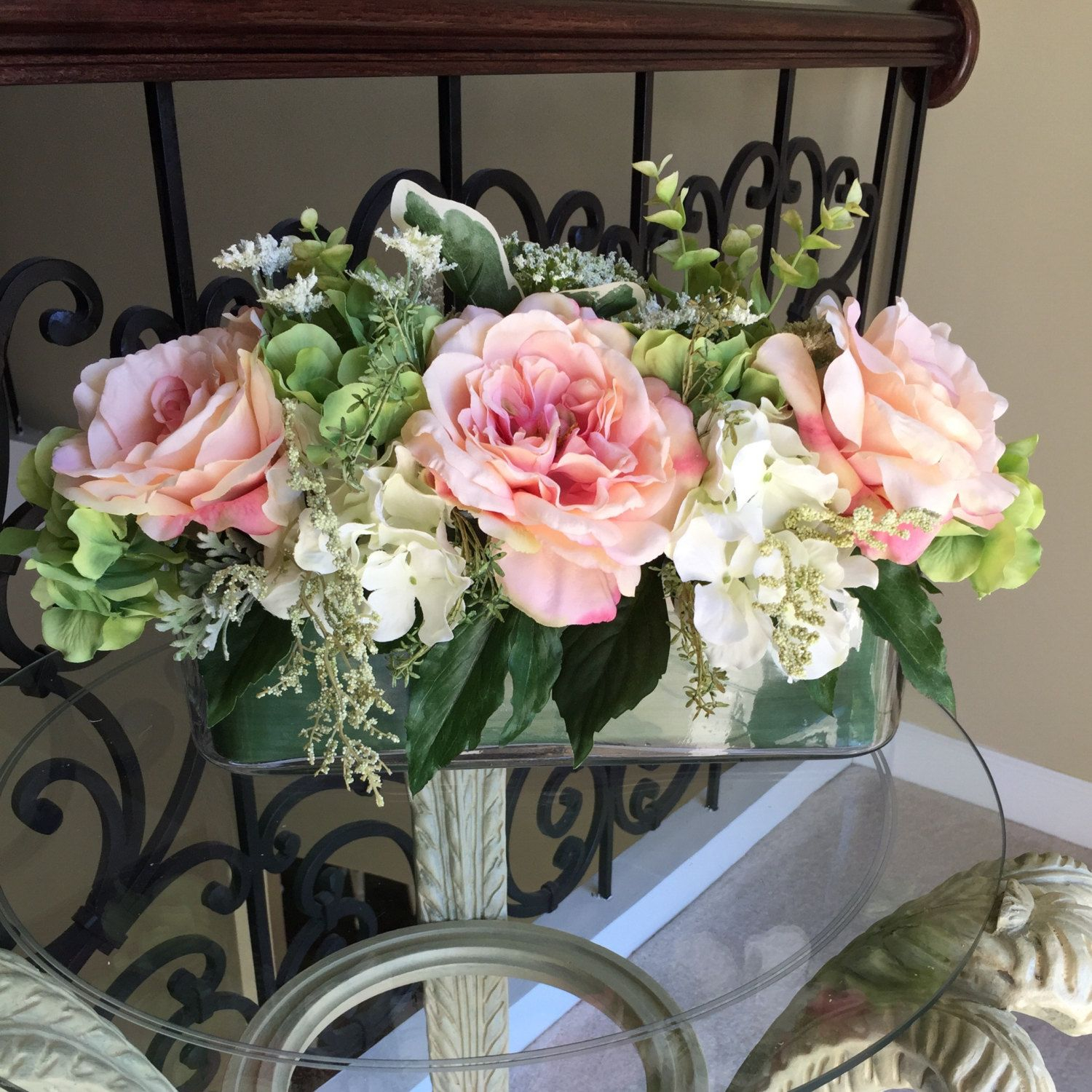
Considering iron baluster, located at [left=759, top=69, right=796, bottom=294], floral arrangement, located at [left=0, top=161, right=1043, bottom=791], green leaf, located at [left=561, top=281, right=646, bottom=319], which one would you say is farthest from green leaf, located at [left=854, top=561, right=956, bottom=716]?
iron baluster, located at [left=759, top=69, right=796, bottom=294]

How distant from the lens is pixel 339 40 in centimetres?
82

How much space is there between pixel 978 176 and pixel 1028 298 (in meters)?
0.22

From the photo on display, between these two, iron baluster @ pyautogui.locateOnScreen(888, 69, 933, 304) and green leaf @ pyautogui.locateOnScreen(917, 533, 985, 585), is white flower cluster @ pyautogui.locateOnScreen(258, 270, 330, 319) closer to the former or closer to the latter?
green leaf @ pyautogui.locateOnScreen(917, 533, 985, 585)

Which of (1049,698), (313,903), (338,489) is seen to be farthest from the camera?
(1049,698)

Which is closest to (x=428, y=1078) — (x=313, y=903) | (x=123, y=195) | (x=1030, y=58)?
(x=313, y=903)

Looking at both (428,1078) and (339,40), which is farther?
(339,40)

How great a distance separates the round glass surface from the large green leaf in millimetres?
168

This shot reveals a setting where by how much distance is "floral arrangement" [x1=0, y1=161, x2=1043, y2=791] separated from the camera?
1.81 ft

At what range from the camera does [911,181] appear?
172cm

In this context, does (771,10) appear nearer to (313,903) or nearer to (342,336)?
(342,336)

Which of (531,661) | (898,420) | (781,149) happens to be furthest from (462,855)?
(781,149)

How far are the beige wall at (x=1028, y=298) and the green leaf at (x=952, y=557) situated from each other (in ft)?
3.98

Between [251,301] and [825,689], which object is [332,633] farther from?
[251,301]

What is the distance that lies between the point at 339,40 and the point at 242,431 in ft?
1.40
